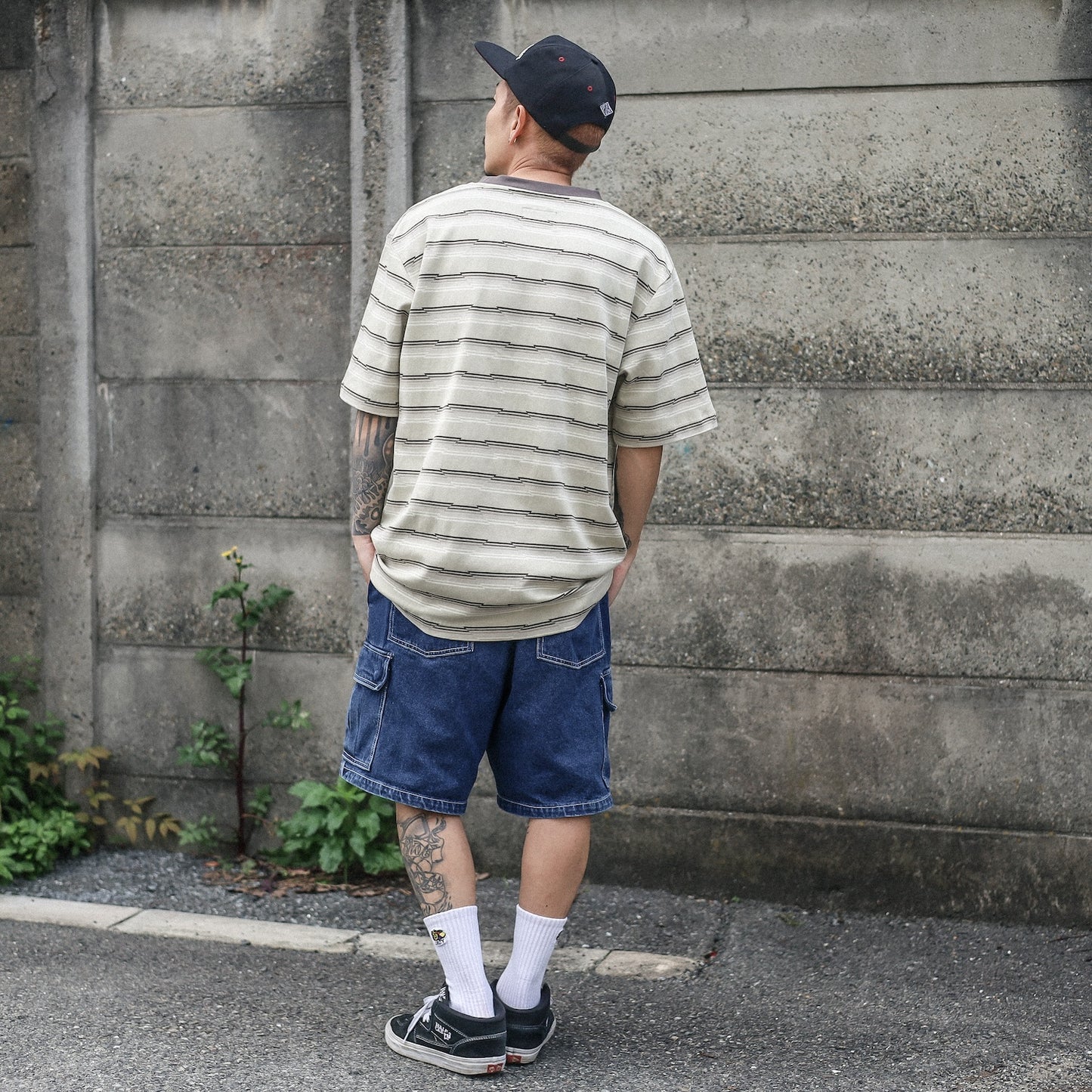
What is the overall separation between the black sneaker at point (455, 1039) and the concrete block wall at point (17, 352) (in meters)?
2.11

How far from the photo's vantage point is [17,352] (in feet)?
13.2

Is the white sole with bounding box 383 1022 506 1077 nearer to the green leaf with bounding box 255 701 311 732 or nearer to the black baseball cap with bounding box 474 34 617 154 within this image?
the green leaf with bounding box 255 701 311 732

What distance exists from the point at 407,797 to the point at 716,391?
1625mm

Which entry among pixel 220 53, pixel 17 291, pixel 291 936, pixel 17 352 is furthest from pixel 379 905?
pixel 220 53

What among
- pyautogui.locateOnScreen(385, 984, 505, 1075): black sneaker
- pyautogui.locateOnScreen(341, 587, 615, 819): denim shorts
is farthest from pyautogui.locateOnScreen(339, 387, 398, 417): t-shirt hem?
pyautogui.locateOnScreen(385, 984, 505, 1075): black sneaker

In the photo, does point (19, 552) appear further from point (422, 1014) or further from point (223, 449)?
point (422, 1014)

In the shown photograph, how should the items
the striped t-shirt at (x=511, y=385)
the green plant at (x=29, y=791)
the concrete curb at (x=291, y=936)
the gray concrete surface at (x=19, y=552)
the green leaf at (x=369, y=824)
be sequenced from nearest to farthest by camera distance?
the striped t-shirt at (x=511, y=385) → the concrete curb at (x=291, y=936) → the green leaf at (x=369, y=824) → the green plant at (x=29, y=791) → the gray concrete surface at (x=19, y=552)

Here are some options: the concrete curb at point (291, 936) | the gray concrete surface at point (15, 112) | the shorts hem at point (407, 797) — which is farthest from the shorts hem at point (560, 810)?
the gray concrete surface at point (15, 112)

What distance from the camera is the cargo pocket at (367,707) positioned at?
102 inches

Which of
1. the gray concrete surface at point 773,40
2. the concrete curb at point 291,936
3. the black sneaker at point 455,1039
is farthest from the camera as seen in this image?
the gray concrete surface at point 773,40

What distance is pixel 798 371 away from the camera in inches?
142

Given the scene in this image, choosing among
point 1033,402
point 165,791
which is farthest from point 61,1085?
point 1033,402

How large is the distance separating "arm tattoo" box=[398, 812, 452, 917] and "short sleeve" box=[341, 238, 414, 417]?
33.4 inches

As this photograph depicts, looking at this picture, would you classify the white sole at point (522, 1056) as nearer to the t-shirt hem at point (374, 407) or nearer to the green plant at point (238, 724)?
the t-shirt hem at point (374, 407)
